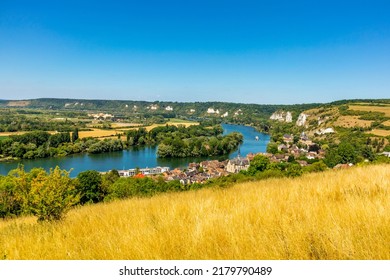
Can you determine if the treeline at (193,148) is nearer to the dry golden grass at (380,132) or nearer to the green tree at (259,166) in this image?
the green tree at (259,166)

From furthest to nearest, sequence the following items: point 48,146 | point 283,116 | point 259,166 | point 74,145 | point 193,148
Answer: point 283,116, point 193,148, point 48,146, point 74,145, point 259,166

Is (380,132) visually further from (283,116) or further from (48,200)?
(283,116)

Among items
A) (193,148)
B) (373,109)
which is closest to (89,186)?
(193,148)

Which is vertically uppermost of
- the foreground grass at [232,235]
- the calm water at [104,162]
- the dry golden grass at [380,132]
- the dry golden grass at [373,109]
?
the dry golden grass at [373,109]

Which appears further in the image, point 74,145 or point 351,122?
point 351,122

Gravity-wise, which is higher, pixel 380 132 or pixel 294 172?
pixel 294 172

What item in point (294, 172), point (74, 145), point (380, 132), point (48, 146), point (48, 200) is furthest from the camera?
point (380, 132)

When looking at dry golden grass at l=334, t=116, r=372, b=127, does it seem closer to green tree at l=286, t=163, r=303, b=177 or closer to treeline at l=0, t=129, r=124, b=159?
green tree at l=286, t=163, r=303, b=177

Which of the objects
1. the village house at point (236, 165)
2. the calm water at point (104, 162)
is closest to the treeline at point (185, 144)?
the calm water at point (104, 162)
